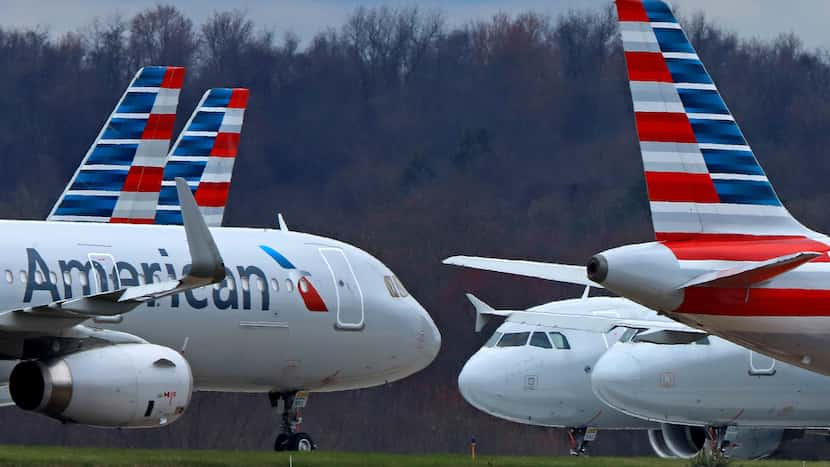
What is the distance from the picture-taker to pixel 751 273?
19.9 m

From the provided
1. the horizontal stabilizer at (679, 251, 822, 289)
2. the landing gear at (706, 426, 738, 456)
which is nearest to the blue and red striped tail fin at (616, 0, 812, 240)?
the horizontal stabilizer at (679, 251, 822, 289)

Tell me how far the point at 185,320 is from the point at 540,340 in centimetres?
1153

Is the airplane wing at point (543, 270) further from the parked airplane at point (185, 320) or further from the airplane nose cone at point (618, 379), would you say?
the airplane nose cone at point (618, 379)

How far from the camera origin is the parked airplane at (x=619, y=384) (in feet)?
103

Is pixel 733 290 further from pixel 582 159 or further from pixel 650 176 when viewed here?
pixel 582 159

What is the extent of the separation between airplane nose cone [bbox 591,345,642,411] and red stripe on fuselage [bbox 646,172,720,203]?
11289mm

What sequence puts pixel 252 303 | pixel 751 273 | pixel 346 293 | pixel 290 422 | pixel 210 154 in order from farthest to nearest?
pixel 210 154 < pixel 290 422 < pixel 346 293 < pixel 252 303 < pixel 751 273

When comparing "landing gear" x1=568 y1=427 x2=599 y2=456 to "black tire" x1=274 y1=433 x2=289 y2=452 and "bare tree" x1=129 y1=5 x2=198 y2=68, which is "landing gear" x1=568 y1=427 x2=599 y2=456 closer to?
"black tire" x1=274 y1=433 x2=289 y2=452

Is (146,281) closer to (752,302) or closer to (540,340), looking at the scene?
(752,302)

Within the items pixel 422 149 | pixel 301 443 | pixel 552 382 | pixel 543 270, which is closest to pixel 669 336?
pixel 552 382

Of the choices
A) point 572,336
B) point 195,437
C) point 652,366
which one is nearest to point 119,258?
point 652,366

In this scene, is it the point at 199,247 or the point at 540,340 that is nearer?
the point at 199,247

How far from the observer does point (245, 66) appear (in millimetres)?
57031

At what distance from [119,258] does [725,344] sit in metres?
10.5
